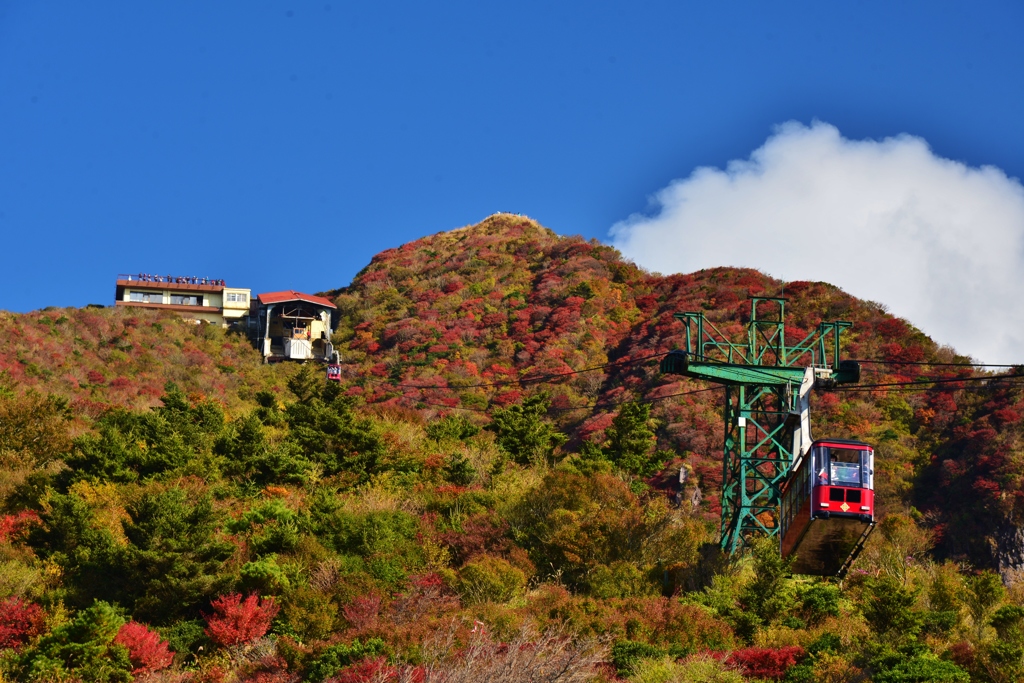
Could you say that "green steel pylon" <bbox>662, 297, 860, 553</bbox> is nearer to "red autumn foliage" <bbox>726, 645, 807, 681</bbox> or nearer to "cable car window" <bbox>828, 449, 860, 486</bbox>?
"cable car window" <bbox>828, 449, 860, 486</bbox>

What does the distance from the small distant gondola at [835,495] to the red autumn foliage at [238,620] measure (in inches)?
539

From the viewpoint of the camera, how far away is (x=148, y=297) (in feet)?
275

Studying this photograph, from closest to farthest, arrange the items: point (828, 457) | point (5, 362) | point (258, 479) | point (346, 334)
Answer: point (828, 457) < point (258, 479) < point (5, 362) < point (346, 334)

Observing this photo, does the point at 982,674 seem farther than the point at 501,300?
No

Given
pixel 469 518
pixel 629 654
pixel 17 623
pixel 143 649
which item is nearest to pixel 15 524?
pixel 17 623

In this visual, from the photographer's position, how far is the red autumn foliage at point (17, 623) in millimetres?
28719

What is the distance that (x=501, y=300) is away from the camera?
82.7 meters

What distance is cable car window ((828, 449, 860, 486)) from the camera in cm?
2847

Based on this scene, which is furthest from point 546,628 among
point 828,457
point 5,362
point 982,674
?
point 5,362

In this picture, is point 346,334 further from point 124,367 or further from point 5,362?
point 5,362

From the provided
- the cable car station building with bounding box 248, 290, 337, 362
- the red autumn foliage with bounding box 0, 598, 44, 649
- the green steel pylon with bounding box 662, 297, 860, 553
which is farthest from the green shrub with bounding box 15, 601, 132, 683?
the cable car station building with bounding box 248, 290, 337, 362

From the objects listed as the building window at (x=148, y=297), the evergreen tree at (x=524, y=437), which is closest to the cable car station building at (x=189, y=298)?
the building window at (x=148, y=297)

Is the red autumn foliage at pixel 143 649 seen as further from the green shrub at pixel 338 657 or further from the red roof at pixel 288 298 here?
the red roof at pixel 288 298

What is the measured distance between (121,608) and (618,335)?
47.0 meters
